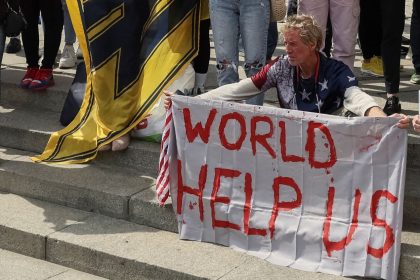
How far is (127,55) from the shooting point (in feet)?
18.7

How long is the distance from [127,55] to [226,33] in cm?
84

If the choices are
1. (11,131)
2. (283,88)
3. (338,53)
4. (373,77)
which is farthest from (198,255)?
(373,77)

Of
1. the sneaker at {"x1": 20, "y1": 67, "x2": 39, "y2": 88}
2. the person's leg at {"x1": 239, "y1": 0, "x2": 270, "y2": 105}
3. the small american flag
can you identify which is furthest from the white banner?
the sneaker at {"x1": 20, "y1": 67, "x2": 39, "y2": 88}

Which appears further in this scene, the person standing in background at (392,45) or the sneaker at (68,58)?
the sneaker at (68,58)

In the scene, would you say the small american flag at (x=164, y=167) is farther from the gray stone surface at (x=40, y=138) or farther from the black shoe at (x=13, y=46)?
the black shoe at (x=13, y=46)

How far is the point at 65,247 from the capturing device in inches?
192

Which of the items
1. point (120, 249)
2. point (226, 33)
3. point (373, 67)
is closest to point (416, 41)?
point (373, 67)

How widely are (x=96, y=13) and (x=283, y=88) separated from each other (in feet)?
5.33

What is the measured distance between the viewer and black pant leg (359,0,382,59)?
21.8 feet

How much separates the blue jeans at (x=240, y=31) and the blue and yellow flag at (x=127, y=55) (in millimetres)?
407

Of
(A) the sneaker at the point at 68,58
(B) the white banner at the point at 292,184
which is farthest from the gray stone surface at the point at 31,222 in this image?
(A) the sneaker at the point at 68,58

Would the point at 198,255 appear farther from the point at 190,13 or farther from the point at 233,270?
the point at 190,13

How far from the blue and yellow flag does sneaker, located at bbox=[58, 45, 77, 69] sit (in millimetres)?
1437

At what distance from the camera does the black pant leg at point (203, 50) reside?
18.6 ft
